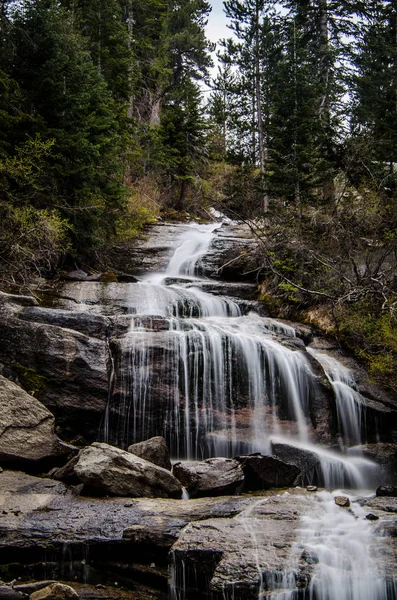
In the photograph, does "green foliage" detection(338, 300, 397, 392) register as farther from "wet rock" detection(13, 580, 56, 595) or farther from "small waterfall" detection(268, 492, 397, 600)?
"wet rock" detection(13, 580, 56, 595)

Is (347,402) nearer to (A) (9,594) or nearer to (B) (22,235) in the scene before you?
(A) (9,594)

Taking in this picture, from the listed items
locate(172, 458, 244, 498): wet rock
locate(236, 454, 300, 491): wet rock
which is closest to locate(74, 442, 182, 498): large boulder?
locate(172, 458, 244, 498): wet rock

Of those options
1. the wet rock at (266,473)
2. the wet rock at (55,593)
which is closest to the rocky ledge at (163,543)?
the wet rock at (55,593)

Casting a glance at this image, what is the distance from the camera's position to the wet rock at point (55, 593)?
454 centimetres

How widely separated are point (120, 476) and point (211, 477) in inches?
58.2

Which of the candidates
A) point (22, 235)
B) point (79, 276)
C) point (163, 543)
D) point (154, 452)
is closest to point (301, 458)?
point (154, 452)

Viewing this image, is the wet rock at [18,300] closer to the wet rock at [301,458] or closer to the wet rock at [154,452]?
the wet rock at [154,452]

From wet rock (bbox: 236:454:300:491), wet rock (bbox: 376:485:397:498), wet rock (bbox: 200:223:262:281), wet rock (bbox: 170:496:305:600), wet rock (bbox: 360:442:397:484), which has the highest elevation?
wet rock (bbox: 200:223:262:281)

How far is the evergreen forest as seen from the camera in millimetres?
11750

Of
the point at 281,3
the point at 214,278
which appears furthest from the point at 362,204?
the point at 281,3

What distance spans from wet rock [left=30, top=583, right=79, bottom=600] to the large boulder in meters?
1.82

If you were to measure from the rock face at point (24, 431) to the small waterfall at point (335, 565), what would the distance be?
167 inches

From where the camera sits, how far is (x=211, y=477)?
7.21m

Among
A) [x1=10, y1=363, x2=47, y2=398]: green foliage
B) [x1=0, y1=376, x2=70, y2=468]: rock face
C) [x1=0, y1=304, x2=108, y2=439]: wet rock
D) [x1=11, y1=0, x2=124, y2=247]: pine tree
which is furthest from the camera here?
[x1=11, y1=0, x2=124, y2=247]: pine tree
